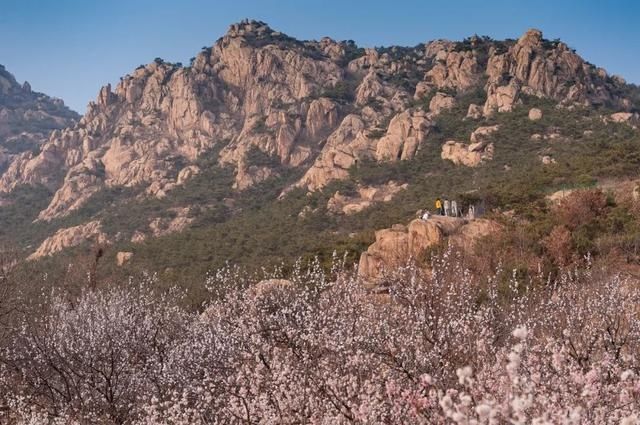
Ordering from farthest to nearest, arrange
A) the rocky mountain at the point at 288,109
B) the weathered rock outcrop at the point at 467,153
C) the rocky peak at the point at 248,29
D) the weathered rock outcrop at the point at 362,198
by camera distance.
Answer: the rocky peak at the point at 248,29
the rocky mountain at the point at 288,109
the weathered rock outcrop at the point at 467,153
the weathered rock outcrop at the point at 362,198

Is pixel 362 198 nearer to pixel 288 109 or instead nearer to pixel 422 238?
pixel 422 238

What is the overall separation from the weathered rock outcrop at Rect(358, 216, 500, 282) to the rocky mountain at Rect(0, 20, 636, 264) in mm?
37035

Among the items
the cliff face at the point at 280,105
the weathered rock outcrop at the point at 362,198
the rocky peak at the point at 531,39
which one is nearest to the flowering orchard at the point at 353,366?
the weathered rock outcrop at the point at 362,198

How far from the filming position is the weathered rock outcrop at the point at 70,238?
299 feet

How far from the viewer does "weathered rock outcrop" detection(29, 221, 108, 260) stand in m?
91.2

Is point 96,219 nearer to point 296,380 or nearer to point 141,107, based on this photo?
point 141,107

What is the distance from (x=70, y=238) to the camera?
93.8 m

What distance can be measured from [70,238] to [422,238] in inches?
2960

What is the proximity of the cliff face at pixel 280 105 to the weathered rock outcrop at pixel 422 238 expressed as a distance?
5529 cm

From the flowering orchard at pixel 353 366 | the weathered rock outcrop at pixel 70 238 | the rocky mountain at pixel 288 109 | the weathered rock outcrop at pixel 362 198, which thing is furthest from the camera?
the rocky mountain at pixel 288 109

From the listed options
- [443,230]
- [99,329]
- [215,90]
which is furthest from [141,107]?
[99,329]

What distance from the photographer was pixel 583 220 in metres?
33.2

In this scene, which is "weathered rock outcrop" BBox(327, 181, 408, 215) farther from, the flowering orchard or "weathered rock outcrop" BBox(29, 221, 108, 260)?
the flowering orchard

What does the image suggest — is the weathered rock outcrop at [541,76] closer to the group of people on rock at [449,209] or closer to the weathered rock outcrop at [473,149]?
the weathered rock outcrop at [473,149]
